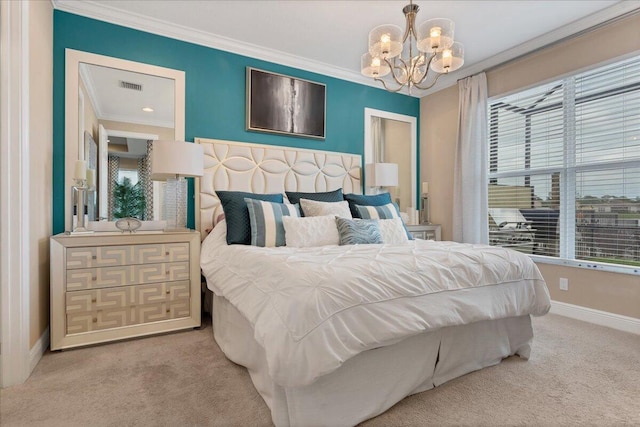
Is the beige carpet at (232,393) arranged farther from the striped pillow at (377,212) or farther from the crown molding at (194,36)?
the crown molding at (194,36)

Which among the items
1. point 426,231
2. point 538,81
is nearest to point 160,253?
point 426,231

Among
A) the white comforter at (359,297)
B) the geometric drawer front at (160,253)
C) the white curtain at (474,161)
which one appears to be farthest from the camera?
the white curtain at (474,161)

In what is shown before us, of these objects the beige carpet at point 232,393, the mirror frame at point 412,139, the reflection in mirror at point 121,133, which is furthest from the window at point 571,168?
the reflection in mirror at point 121,133

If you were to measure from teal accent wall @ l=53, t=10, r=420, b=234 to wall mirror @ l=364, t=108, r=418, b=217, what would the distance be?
12cm

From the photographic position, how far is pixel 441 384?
1822 millimetres

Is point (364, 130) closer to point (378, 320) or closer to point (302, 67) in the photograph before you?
point (302, 67)

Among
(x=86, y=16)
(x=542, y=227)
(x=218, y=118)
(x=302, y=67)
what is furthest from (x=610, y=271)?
(x=86, y=16)

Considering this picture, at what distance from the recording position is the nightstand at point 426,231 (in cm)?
419

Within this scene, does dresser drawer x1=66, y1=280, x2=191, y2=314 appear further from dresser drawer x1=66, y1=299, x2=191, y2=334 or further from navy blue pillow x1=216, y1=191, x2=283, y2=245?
navy blue pillow x1=216, y1=191, x2=283, y2=245

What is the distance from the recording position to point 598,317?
9.61 feet

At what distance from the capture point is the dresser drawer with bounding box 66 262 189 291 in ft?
7.61

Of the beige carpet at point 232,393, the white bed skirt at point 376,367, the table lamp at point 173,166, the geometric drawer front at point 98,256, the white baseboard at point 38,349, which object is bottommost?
the beige carpet at point 232,393

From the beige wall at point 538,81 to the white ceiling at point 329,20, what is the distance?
111 millimetres

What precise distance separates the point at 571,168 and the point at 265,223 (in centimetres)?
296
